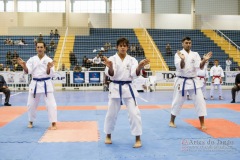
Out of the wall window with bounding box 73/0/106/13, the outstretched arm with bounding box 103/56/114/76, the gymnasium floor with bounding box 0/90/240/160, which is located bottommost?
the gymnasium floor with bounding box 0/90/240/160

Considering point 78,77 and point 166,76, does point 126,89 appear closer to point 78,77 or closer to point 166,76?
point 78,77

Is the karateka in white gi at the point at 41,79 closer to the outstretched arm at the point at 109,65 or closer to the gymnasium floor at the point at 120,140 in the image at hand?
the gymnasium floor at the point at 120,140

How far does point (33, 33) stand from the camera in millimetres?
26250

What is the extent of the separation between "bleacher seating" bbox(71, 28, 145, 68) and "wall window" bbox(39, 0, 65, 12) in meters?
5.09

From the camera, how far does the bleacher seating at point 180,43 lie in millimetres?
23136

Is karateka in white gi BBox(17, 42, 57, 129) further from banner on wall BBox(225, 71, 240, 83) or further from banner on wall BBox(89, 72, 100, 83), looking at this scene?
banner on wall BBox(225, 71, 240, 83)

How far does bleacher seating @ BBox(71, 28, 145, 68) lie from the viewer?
22.4 m

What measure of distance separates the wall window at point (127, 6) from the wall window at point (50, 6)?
5.08 m

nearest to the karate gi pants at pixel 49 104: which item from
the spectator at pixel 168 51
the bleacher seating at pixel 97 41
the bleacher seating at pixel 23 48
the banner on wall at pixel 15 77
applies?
the banner on wall at pixel 15 77

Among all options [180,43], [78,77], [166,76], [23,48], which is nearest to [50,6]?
[23,48]

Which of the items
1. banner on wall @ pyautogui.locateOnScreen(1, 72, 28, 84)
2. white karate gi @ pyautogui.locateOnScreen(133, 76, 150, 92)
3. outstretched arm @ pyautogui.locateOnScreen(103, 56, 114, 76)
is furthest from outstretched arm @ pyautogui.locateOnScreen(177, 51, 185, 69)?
banner on wall @ pyautogui.locateOnScreen(1, 72, 28, 84)

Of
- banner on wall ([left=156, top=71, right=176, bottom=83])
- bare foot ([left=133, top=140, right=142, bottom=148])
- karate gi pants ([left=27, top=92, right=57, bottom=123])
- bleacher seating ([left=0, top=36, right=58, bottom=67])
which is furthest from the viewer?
bleacher seating ([left=0, top=36, right=58, bottom=67])

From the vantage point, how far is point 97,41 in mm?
24234

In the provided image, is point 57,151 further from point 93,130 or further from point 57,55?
point 57,55
